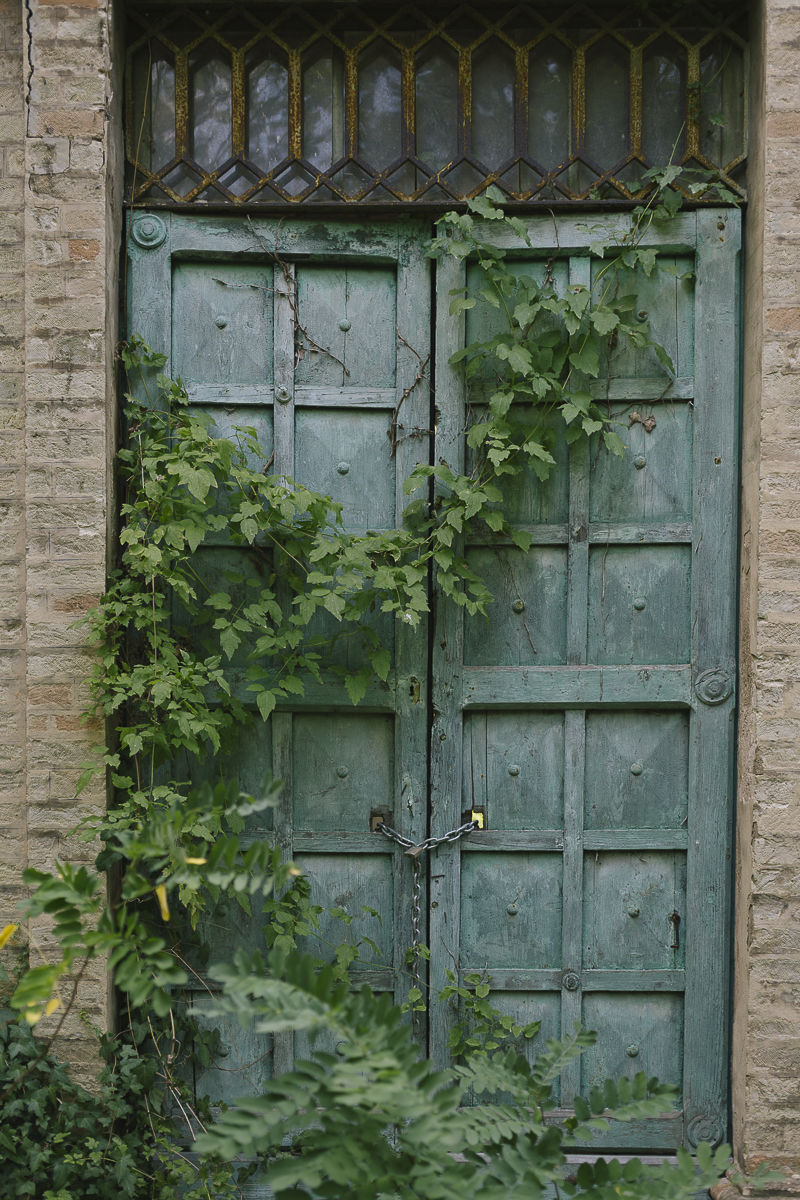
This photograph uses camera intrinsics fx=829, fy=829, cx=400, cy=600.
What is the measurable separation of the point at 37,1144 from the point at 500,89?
11.5ft

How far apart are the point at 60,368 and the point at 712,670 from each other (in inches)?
89.5

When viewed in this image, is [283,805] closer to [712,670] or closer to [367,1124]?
[367,1124]

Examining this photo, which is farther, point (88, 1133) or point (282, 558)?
point (282, 558)

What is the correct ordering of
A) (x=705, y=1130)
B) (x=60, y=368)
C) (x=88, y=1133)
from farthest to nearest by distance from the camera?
(x=705, y=1130) → (x=60, y=368) → (x=88, y=1133)

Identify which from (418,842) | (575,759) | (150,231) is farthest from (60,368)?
(575,759)

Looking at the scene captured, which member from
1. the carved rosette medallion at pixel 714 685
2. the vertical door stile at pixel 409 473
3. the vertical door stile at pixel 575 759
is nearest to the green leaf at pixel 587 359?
the vertical door stile at pixel 575 759

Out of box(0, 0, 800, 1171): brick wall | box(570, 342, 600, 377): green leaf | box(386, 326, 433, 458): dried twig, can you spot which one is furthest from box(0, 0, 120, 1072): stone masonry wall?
box(570, 342, 600, 377): green leaf

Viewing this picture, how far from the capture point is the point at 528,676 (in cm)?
271

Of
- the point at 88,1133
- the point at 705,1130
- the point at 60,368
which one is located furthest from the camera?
the point at 705,1130

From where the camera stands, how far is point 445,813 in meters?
2.74

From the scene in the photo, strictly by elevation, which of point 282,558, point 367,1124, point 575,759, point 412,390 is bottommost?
point 367,1124

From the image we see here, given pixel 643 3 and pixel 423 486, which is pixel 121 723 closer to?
pixel 423 486

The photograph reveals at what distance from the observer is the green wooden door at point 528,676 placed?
2.70 metres

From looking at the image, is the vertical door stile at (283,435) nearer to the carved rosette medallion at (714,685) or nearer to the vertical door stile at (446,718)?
the vertical door stile at (446,718)
